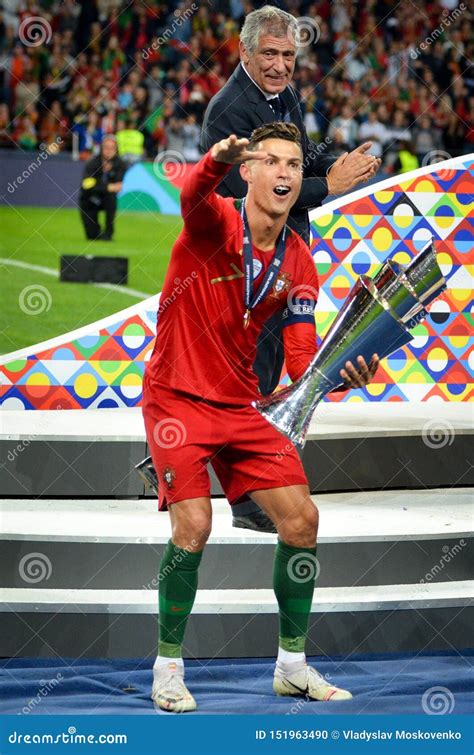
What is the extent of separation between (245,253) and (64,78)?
11064 millimetres

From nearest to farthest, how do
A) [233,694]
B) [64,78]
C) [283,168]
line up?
[283,168]
[233,694]
[64,78]

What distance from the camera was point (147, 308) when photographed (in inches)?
236

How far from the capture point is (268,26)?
408 cm

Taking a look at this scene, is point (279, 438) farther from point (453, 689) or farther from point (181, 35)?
point (181, 35)

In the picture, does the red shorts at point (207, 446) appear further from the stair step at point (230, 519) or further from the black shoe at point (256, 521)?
the stair step at point (230, 519)

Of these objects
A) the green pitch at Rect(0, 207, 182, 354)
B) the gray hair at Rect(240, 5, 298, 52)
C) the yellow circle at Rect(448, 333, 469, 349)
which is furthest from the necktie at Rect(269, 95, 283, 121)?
the green pitch at Rect(0, 207, 182, 354)

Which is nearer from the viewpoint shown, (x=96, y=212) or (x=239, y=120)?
(x=239, y=120)

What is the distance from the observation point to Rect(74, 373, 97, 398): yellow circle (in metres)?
6.00

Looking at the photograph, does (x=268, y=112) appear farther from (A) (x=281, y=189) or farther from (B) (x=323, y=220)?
(B) (x=323, y=220)

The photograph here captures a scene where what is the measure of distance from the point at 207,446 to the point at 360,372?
51 centimetres

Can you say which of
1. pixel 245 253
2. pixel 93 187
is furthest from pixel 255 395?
pixel 93 187

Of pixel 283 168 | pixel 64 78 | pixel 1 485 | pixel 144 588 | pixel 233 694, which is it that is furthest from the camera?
pixel 64 78

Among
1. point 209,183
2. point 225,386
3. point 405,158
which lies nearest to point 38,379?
point 225,386

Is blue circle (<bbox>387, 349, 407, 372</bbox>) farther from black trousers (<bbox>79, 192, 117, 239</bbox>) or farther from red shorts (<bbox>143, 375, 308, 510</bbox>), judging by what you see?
black trousers (<bbox>79, 192, 117, 239</bbox>)
